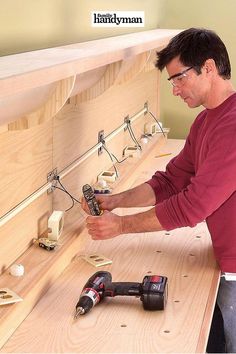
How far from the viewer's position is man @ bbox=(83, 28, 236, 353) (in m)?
2.00

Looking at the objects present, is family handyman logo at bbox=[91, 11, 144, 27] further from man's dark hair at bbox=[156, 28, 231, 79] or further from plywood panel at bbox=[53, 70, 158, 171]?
man's dark hair at bbox=[156, 28, 231, 79]

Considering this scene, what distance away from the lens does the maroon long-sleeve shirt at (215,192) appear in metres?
2.00

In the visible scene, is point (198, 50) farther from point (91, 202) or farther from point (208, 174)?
point (91, 202)

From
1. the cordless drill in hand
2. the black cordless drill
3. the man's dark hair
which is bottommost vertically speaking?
the cordless drill in hand

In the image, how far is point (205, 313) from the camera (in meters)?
1.81

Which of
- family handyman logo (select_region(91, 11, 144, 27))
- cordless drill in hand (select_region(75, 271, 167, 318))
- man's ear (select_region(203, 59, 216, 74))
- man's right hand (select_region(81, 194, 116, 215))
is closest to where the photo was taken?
cordless drill in hand (select_region(75, 271, 167, 318))

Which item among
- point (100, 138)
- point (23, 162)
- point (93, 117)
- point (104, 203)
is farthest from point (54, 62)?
point (100, 138)

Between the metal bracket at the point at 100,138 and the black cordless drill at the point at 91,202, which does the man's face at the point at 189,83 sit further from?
the metal bracket at the point at 100,138

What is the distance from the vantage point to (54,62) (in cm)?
154

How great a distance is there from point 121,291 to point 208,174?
1.43ft

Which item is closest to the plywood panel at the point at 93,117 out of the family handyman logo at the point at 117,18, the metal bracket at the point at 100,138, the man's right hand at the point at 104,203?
the metal bracket at the point at 100,138

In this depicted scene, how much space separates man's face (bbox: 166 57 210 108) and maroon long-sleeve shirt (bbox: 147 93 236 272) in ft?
0.23

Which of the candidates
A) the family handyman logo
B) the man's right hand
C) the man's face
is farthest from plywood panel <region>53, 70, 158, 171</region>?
the man's face

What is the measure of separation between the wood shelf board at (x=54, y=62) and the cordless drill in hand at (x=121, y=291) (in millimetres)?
568
